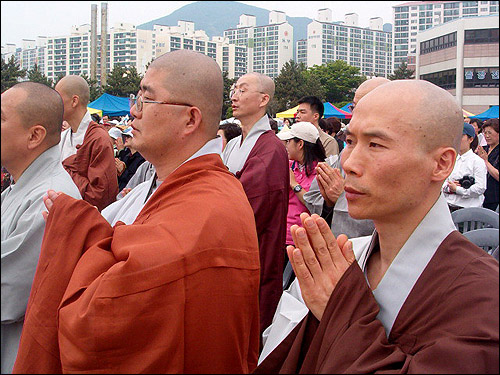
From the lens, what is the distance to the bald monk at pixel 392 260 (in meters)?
1.21

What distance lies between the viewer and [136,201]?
2.21 metres

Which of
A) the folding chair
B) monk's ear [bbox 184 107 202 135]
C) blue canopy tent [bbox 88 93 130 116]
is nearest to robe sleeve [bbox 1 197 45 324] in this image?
monk's ear [bbox 184 107 202 135]

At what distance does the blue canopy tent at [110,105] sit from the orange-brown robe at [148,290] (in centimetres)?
1386

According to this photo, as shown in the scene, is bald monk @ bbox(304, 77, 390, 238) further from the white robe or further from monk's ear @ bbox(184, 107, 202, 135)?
the white robe

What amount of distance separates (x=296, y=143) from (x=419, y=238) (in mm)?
2782

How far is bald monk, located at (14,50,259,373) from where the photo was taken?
55.4 inches

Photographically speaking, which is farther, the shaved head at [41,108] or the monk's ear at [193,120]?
the shaved head at [41,108]

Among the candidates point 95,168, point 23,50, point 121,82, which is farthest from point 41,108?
point 121,82

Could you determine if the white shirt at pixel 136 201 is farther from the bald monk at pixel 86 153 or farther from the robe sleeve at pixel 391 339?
the bald monk at pixel 86 153

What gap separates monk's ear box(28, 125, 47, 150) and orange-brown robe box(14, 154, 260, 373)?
0.64 meters

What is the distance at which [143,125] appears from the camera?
2057mm

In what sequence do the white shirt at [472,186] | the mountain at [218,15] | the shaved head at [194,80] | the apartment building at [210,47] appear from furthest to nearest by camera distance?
the white shirt at [472,186] → the apartment building at [210,47] → the shaved head at [194,80] → the mountain at [218,15]

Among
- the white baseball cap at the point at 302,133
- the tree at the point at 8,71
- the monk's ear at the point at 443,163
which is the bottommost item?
the white baseball cap at the point at 302,133

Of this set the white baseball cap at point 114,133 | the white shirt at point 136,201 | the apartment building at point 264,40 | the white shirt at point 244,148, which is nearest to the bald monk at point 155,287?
the white shirt at point 136,201
